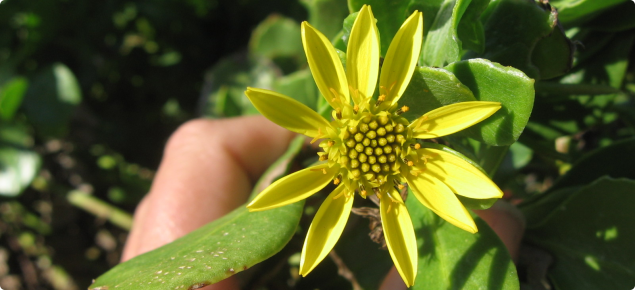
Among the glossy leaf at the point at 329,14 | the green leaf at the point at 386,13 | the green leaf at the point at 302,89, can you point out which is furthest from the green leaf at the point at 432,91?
the green leaf at the point at 302,89

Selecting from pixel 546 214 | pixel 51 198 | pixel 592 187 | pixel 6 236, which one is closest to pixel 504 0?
pixel 592 187

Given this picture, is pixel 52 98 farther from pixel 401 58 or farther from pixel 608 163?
pixel 608 163

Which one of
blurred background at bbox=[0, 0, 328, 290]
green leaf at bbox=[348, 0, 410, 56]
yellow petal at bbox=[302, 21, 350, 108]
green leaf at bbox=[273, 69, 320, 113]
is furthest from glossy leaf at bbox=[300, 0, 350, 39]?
yellow petal at bbox=[302, 21, 350, 108]

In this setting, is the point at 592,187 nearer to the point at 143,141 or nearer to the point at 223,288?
the point at 223,288

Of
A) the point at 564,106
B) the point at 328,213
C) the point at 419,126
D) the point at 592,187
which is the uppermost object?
the point at 419,126

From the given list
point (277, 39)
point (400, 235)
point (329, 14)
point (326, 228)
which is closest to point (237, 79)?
point (277, 39)

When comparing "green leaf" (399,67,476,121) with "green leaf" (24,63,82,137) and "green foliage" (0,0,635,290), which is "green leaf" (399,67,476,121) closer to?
"green foliage" (0,0,635,290)

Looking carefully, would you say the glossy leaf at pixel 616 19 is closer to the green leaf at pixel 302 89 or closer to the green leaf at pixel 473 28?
the green leaf at pixel 473 28
